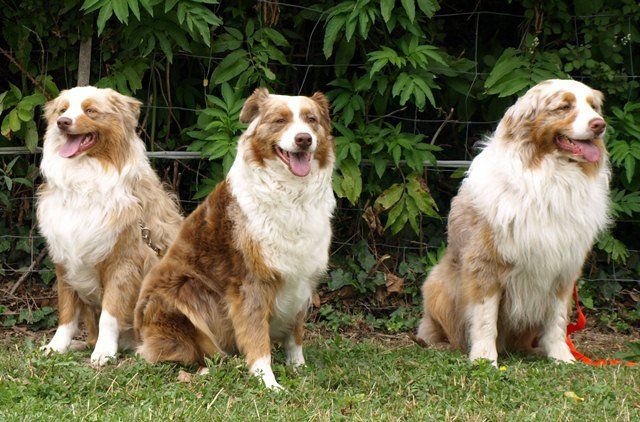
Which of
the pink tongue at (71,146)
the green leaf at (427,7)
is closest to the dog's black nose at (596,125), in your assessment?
the green leaf at (427,7)

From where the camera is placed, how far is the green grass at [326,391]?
470 centimetres

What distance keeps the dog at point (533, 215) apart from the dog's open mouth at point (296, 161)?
1086 millimetres

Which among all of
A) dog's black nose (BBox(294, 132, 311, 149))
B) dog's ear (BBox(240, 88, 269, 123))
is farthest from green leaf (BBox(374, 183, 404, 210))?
dog's black nose (BBox(294, 132, 311, 149))

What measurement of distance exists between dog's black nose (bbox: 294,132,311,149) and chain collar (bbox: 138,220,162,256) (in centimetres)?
131

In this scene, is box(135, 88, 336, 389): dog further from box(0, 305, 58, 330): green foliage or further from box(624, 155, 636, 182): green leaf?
box(624, 155, 636, 182): green leaf

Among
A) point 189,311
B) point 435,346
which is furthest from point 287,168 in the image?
point 435,346

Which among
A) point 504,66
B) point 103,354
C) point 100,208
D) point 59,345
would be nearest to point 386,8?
point 504,66

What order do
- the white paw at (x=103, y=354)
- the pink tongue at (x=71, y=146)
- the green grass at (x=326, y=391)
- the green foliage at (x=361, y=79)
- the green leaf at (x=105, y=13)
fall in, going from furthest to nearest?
the green foliage at (x=361, y=79)
the green leaf at (x=105, y=13)
the pink tongue at (x=71, y=146)
the white paw at (x=103, y=354)
the green grass at (x=326, y=391)

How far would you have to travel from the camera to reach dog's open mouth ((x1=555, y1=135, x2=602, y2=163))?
5.62m

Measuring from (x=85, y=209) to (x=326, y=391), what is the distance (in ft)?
6.13

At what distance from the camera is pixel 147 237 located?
6156 millimetres

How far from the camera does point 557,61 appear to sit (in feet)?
24.0

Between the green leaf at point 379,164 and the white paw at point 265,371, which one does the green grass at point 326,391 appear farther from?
the green leaf at point 379,164

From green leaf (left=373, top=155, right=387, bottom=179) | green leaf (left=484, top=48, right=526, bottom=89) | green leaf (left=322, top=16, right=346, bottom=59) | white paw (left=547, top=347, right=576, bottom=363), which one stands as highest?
green leaf (left=322, top=16, right=346, bottom=59)
